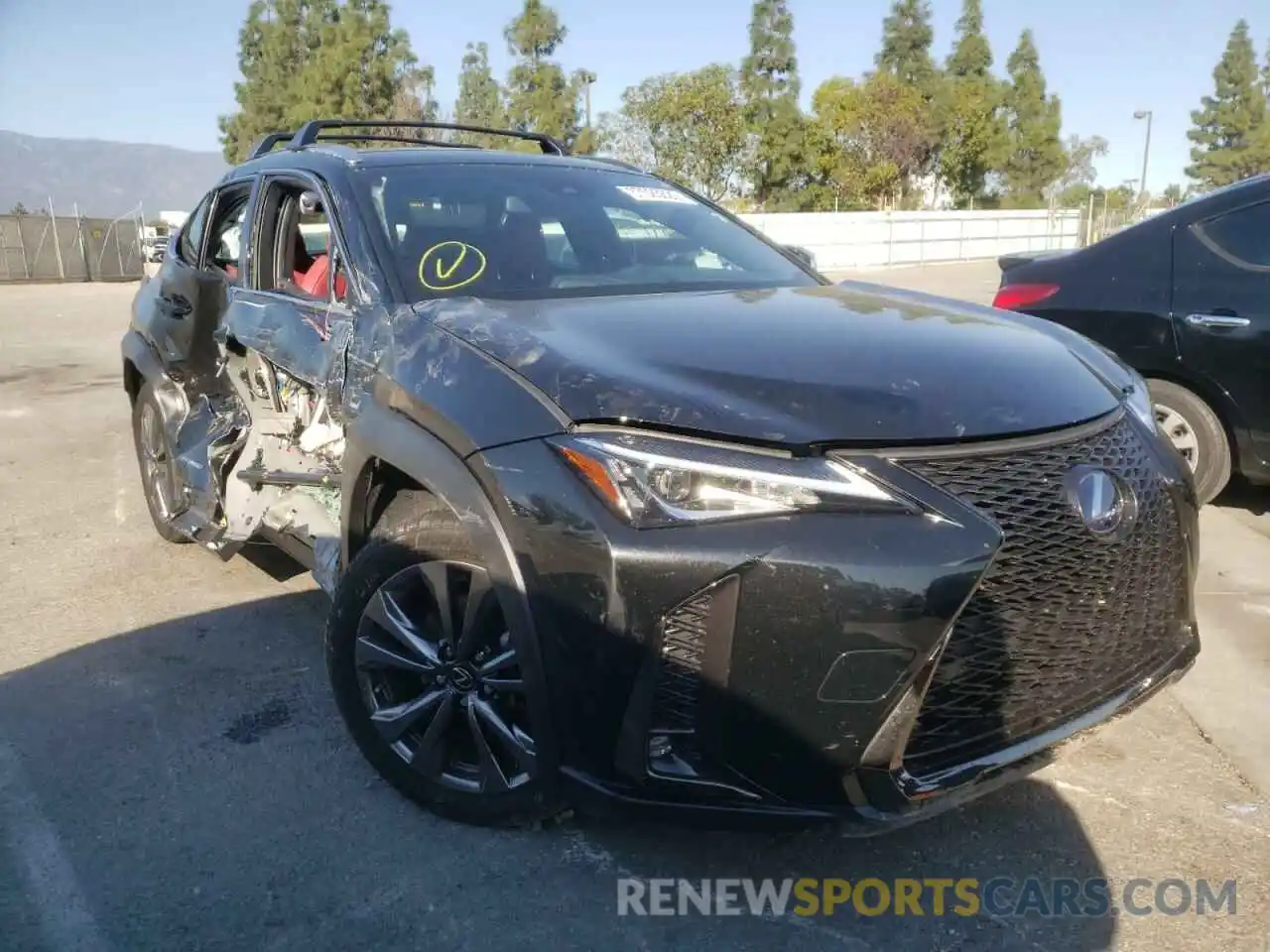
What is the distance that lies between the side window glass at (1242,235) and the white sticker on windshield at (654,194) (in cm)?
254

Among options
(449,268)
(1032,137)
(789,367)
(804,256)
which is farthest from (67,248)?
(1032,137)

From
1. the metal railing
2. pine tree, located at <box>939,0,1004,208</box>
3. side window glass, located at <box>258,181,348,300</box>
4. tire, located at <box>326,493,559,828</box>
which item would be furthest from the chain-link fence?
pine tree, located at <box>939,0,1004,208</box>

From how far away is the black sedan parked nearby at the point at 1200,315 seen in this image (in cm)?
473

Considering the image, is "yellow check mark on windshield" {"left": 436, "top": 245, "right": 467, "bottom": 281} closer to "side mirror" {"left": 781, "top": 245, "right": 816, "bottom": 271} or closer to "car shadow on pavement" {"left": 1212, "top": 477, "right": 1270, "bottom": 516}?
"side mirror" {"left": 781, "top": 245, "right": 816, "bottom": 271}

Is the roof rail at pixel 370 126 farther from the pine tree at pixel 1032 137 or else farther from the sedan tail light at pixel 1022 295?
the pine tree at pixel 1032 137

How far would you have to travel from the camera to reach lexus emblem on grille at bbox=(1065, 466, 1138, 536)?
7.39 ft

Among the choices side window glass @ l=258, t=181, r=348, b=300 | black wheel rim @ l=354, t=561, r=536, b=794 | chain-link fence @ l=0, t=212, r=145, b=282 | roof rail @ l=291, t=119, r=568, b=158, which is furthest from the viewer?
chain-link fence @ l=0, t=212, r=145, b=282

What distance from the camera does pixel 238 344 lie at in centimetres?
395

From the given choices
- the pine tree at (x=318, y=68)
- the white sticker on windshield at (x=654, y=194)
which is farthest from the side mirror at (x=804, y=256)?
the pine tree at (x=318, y=68)

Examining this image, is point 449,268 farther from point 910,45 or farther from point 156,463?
point 910,45

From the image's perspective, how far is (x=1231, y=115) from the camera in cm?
7031

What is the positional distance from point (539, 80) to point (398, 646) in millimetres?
45776

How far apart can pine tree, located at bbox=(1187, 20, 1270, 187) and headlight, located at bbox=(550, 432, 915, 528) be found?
77698 mm

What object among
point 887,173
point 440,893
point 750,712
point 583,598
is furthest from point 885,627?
point 887,173
